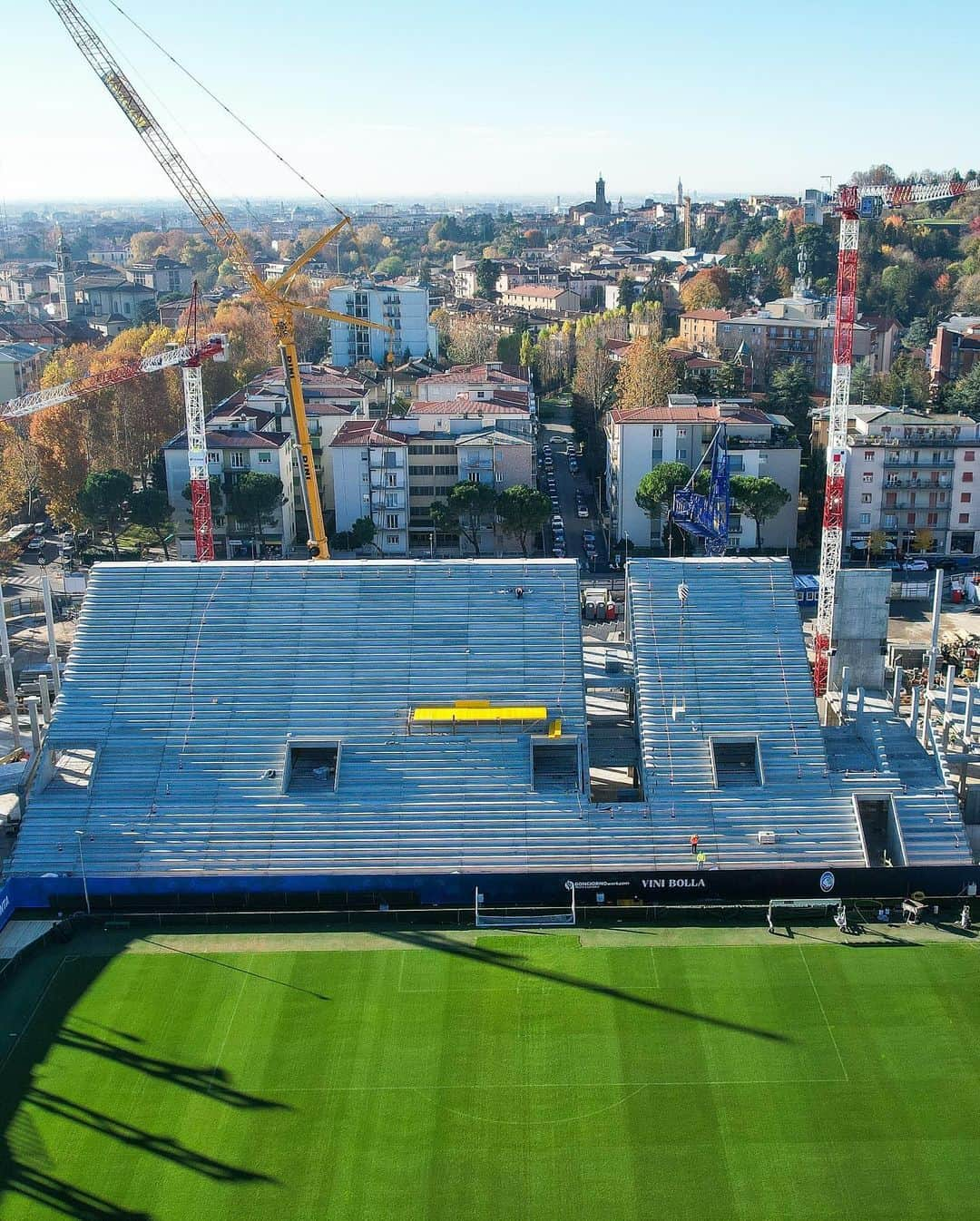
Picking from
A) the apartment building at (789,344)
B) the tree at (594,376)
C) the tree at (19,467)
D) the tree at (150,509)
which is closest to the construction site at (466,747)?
the tree at (150,509)

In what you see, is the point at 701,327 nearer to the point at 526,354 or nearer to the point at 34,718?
the point at 526,354

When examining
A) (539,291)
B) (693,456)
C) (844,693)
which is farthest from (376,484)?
(539,291)

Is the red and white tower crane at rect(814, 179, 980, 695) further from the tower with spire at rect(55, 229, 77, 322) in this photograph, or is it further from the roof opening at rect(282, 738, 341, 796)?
the tower with spire at rect(55, 229, 77, 322)

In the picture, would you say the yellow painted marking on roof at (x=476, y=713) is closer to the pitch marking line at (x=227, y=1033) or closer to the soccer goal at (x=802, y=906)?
the soccer goal at (x=802, y=906)

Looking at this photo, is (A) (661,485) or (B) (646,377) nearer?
(A) (661,485)

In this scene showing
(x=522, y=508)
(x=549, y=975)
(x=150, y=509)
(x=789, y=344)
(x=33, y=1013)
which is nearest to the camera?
(x=33, y=1013)

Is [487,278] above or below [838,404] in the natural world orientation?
above

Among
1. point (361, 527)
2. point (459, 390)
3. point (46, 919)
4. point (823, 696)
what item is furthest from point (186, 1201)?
point (459, 390)

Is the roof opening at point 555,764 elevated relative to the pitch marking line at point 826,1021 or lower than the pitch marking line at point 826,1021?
elevated
